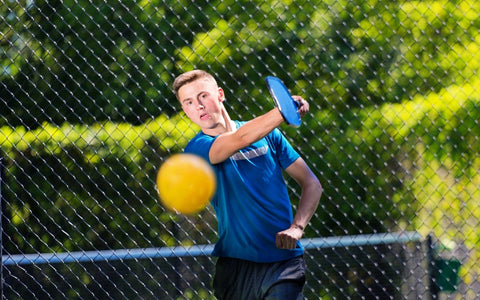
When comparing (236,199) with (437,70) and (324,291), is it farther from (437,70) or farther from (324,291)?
(437,70)

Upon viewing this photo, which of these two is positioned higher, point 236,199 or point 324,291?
point 236,199

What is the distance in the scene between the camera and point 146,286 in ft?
11.6

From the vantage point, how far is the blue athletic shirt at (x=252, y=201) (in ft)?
8.69

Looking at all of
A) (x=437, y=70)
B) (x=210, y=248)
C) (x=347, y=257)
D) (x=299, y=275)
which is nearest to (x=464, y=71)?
(x=437, y=70)

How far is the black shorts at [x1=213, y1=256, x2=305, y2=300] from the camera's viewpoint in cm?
267

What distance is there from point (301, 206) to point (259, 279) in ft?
0.91

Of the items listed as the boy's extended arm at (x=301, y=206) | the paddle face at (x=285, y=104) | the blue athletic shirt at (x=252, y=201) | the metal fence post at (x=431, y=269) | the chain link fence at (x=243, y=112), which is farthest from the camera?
the chain link fence at (x=243, y=112)

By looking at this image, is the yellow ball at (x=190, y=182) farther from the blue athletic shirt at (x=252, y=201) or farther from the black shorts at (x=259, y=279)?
the black shorts at (x=259, y=279)

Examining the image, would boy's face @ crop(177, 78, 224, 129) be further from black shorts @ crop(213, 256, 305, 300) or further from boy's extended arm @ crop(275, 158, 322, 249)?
black shorts @ crop(213, 256, 305, 300)

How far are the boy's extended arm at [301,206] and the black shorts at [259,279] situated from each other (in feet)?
0.50

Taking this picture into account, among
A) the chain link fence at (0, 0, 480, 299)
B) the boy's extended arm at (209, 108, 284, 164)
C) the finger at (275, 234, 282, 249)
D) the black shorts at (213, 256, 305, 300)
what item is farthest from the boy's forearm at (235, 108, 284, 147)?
the chain link fence at (0, 0, 480, 299)

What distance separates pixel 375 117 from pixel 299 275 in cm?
221

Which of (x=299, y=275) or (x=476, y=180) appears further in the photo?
(x=476, y=180)

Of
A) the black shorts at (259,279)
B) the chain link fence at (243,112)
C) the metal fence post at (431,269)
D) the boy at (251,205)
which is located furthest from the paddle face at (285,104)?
the chain link fence at (243,112)
